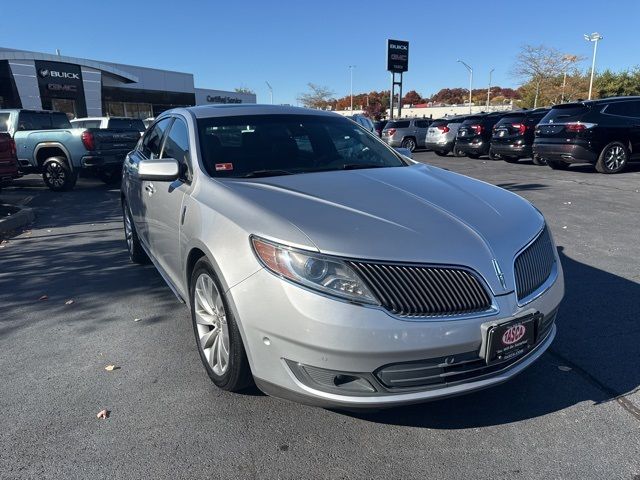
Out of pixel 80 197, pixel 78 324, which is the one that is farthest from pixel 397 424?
pixel 80 197

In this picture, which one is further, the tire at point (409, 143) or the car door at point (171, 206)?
the tire at point (409, 143)

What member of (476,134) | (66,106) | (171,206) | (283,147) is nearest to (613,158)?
(476,134)

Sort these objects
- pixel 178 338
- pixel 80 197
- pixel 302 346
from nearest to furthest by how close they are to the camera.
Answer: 1. pixel 302 346
2. pixel 178 338
3. pixel 80 197

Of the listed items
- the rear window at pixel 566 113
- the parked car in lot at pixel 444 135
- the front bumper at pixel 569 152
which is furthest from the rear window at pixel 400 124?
the front bumper at pixel 569 152

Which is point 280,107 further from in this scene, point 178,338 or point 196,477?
point 196,477

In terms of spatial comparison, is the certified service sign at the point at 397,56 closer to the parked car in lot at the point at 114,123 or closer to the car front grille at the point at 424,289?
the parked car in lot at the point at 114,123

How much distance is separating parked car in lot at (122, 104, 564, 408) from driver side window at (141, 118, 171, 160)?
4.37 ft

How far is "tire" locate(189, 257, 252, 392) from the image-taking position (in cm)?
261

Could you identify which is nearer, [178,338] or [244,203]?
[244,203]

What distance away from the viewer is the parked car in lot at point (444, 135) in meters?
19.7

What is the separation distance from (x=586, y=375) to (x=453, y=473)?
1.30m

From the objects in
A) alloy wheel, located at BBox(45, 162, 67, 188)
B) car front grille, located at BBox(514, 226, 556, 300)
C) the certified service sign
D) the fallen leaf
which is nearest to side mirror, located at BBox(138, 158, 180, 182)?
the fallen leaf

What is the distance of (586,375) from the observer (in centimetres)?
304

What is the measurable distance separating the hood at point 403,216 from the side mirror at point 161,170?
41 cm
